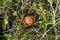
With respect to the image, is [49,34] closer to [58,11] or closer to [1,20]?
[58,11]

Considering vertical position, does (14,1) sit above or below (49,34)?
above

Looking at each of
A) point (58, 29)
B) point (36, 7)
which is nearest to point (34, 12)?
point (36, 7)

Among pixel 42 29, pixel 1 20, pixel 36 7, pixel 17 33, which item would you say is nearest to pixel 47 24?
pixel 42 29

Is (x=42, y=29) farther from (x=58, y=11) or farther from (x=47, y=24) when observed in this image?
(x=58, y=11)

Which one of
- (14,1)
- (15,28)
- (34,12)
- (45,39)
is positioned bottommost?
(45,39)

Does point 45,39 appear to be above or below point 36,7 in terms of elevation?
below
